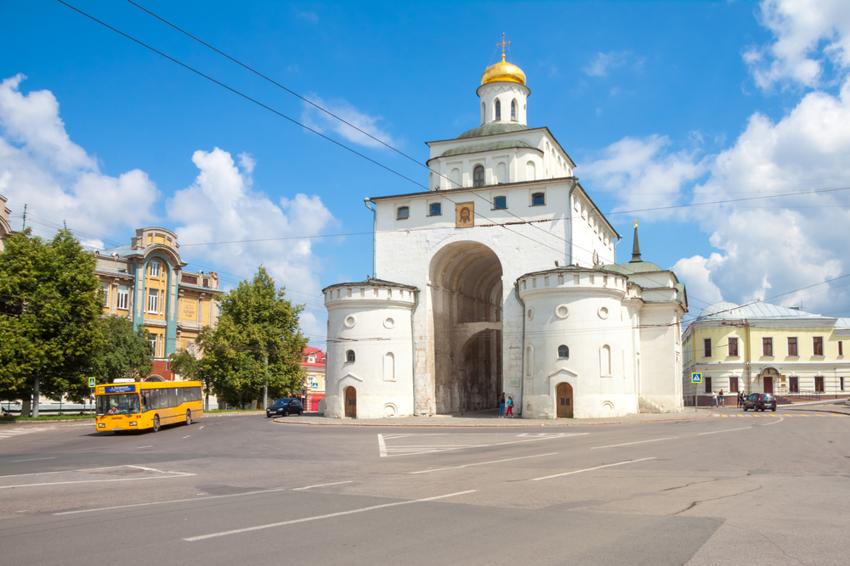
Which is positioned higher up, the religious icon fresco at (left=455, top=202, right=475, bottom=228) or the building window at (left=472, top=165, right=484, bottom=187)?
the building window at (left=472, top=165, right=484, bottom=187)

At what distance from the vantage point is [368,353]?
40.8 metres

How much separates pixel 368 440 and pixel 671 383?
27775 millimetres

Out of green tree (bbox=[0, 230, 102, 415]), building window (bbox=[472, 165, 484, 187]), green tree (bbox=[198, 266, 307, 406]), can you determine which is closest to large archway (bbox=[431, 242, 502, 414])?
building window (bbox=[472, 165, 484, 187])

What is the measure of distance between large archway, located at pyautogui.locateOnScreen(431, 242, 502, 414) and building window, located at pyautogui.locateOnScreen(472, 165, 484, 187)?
14.1 feet

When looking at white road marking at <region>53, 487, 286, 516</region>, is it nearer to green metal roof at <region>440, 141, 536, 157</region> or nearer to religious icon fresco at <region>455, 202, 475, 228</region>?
religious icon fresco at <region>455, 202, 475, 228</region>

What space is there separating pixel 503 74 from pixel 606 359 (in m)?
21.8

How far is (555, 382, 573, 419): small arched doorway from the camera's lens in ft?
122

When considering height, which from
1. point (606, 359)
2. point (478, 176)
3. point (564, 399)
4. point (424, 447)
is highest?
point (478, 176)

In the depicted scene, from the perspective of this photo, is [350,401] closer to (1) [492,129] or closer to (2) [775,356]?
(1) [492,129]

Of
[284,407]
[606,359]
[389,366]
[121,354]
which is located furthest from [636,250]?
[121,354]

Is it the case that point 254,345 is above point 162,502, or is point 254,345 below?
above

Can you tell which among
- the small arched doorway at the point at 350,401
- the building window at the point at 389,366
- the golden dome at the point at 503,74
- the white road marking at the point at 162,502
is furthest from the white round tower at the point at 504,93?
the white road marking at the point at 162,502

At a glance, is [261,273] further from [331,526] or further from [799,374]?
[331,526]

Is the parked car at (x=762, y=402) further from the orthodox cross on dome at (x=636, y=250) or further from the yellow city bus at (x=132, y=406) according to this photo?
the yellow city bus at (x=132, y=406)
